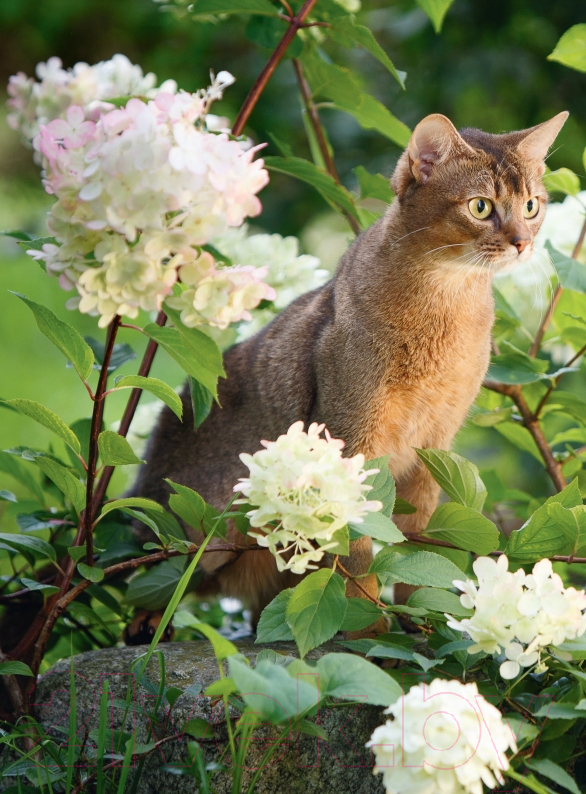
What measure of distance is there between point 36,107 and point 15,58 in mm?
4932

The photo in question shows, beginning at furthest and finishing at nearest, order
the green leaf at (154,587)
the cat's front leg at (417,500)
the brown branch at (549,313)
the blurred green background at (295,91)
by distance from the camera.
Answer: the blurred green background at (295,91) < the brown branch at (549,313) < the cat's front leg at (417,500) < the green leaf at (154,587)

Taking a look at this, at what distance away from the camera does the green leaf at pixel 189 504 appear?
1514 millimetres

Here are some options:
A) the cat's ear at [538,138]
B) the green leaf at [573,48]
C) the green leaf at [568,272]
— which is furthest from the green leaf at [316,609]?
the green leaf at [573,48]

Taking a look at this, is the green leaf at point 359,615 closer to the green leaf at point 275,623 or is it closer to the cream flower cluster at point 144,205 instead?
the green leaf at point 275,623

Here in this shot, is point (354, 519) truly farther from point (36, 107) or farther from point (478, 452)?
point (478, 452)

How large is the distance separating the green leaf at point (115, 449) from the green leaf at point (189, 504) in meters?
0.10

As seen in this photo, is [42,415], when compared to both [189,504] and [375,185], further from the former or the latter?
[375,185]

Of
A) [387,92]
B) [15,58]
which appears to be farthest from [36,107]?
[15,58]

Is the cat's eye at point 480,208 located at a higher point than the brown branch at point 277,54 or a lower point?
lower

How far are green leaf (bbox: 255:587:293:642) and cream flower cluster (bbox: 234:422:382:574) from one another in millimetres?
182

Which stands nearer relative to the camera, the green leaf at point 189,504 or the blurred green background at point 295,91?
the green leaf at point 189,504

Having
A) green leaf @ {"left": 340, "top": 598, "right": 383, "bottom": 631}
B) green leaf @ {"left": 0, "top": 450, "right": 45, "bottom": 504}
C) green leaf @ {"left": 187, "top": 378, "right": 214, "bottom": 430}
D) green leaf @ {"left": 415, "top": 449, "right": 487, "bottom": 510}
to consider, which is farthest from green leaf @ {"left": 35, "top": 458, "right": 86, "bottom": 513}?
green leaf @ {"left": 415, "top": 449, "right": 487, "bottom": 510}

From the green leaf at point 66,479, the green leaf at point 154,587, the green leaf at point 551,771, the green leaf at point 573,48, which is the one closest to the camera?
the green leaf at point 551,771

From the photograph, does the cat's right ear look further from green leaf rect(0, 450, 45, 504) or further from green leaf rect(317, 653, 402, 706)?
green leaf rect(317, 653, 402, 706)
